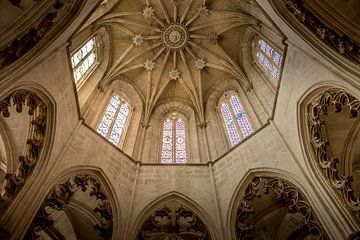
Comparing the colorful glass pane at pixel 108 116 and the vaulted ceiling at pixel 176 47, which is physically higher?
the vaulted ceiling at pixel 176 47

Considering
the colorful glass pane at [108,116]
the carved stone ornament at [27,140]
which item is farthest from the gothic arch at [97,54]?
the carved stone ornament at [27,140]

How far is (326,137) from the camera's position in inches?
364

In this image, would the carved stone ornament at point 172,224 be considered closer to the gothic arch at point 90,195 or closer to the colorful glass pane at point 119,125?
the gothic arch at point 90,195

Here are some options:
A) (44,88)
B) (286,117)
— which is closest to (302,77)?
(286,117)

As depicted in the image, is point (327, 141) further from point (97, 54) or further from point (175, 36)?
point (97, 54)

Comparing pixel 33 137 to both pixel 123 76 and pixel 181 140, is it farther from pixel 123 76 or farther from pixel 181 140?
pixel 123 76

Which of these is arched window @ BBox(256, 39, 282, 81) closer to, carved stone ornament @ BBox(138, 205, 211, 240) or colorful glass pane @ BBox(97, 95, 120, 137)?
carved stone ornament @ BBox(138, 205, 211, 240)

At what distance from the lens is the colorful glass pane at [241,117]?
11.9m

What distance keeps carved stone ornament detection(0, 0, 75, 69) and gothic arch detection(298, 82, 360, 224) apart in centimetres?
609

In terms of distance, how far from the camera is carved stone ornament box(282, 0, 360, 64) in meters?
6.91

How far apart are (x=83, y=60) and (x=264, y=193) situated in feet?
24.8

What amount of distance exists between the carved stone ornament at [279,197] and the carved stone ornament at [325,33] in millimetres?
3432

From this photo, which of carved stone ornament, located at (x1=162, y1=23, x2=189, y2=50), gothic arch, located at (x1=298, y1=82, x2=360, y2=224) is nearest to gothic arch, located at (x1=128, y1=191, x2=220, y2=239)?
gothic arch, located at (x1=298, y1=82, x2=360, y2=224)

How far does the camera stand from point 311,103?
8781mm
